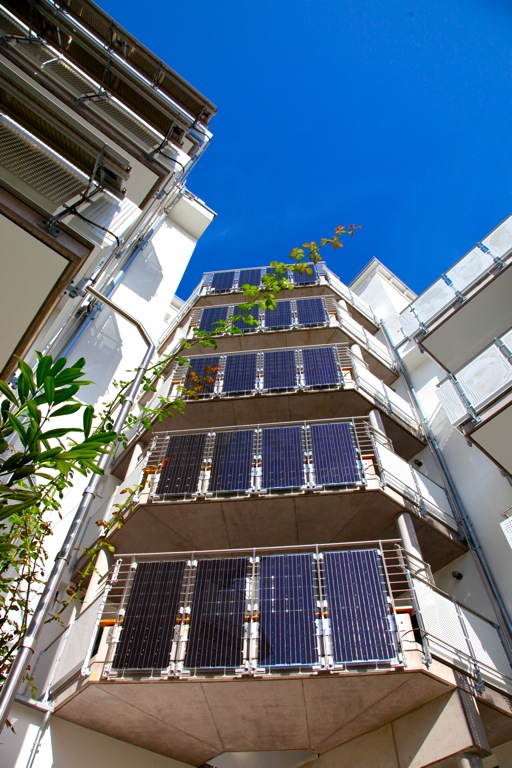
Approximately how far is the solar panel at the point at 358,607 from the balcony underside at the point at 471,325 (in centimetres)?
636

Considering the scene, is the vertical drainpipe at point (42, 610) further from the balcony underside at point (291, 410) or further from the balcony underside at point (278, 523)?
the balcony underside at point (291, 410)

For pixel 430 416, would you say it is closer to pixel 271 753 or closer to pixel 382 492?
pixel 382 492

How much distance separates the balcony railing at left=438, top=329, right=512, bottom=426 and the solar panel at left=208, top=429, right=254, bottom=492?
3.74 m

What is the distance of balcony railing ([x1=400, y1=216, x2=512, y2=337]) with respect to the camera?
11.2 m

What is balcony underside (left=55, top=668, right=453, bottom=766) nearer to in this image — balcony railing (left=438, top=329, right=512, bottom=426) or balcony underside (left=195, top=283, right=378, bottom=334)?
balcony railing (left=438, top=329, right=512, bottom=426)

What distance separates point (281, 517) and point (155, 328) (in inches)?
324

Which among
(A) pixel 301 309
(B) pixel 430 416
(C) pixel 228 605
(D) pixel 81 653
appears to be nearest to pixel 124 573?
(D) pixel 81 653

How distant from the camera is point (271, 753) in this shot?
8.31m

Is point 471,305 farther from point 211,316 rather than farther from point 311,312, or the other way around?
point 211,316

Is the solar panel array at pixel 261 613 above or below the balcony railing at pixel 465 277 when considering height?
below

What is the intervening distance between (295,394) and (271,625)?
5.58 meters

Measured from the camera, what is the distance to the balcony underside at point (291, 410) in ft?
35.8

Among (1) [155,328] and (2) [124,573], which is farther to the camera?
(1) [155,328]

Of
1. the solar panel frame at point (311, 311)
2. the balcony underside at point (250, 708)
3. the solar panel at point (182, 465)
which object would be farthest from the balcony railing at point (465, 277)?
the balcony underside at point (250, 708)
